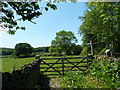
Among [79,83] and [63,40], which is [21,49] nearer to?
[79,83]

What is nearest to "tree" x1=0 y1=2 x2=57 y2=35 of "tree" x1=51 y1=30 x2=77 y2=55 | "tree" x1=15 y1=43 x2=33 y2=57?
"tree" x1=15 y1=43 x2=33 y2=57

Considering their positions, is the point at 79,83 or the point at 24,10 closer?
the point at 24,10

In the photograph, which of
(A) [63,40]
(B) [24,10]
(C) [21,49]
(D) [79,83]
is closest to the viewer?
(B) [24,10]

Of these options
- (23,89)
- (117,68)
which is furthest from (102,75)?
(23,89)

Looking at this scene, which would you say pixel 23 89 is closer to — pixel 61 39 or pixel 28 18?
pixel 28 18

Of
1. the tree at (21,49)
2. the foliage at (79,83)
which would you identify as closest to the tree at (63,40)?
the tree at (21,49)

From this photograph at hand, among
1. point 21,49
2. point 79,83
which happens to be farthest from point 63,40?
point 79,83

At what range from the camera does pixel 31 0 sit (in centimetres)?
412

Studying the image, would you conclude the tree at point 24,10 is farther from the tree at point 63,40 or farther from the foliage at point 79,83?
the tree at point 63,40

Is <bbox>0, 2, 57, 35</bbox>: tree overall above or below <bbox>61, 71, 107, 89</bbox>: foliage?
above

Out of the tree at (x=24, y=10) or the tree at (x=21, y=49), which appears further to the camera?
the tree at (x=21, y=49)

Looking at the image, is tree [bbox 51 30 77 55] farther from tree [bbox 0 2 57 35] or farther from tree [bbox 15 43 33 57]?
tree [bbox 0 2 57 35]

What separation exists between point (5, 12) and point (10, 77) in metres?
1.93

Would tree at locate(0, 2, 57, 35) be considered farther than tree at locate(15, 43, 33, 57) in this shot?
No
